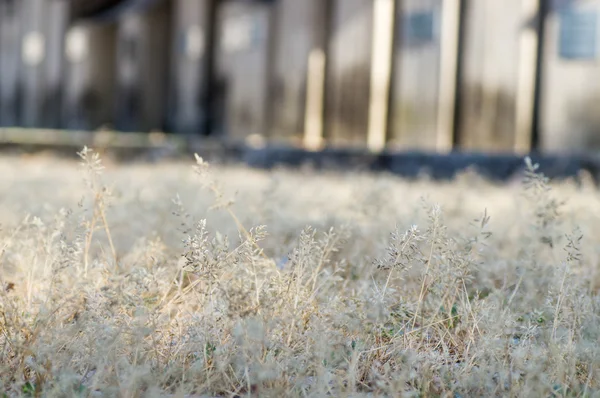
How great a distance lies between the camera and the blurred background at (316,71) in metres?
4.96

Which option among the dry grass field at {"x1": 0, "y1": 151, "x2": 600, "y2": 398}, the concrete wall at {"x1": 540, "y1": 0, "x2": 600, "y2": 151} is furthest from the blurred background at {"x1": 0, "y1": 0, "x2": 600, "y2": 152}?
the dry grass field at {"x1": 0, "y1": 151, "x2": 600, "y2": 398}

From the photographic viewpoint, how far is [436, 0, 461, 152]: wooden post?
208 inches

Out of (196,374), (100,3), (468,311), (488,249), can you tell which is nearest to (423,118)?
(488,249)

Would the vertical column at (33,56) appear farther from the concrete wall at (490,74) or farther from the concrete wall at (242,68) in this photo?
the concrete wall at (490,74)

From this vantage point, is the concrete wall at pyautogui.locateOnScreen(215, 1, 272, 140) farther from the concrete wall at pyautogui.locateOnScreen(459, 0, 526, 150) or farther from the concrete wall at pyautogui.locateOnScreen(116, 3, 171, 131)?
the concrete wall at pyautogui.locateOnScreen(459, 0, 526, 150)

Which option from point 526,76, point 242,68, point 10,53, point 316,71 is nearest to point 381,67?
point 316,71

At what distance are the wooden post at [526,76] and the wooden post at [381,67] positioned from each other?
38.9 inches

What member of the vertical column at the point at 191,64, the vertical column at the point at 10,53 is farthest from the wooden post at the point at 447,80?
the vertical column at the point at 10,53

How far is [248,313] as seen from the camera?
184 cm

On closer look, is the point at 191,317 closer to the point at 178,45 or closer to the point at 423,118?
the point at 423,118

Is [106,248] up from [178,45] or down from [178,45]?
down

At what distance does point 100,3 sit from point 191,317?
7271 millimetres

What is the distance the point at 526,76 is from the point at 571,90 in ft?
1.00

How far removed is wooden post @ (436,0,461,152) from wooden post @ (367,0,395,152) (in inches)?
18.1
